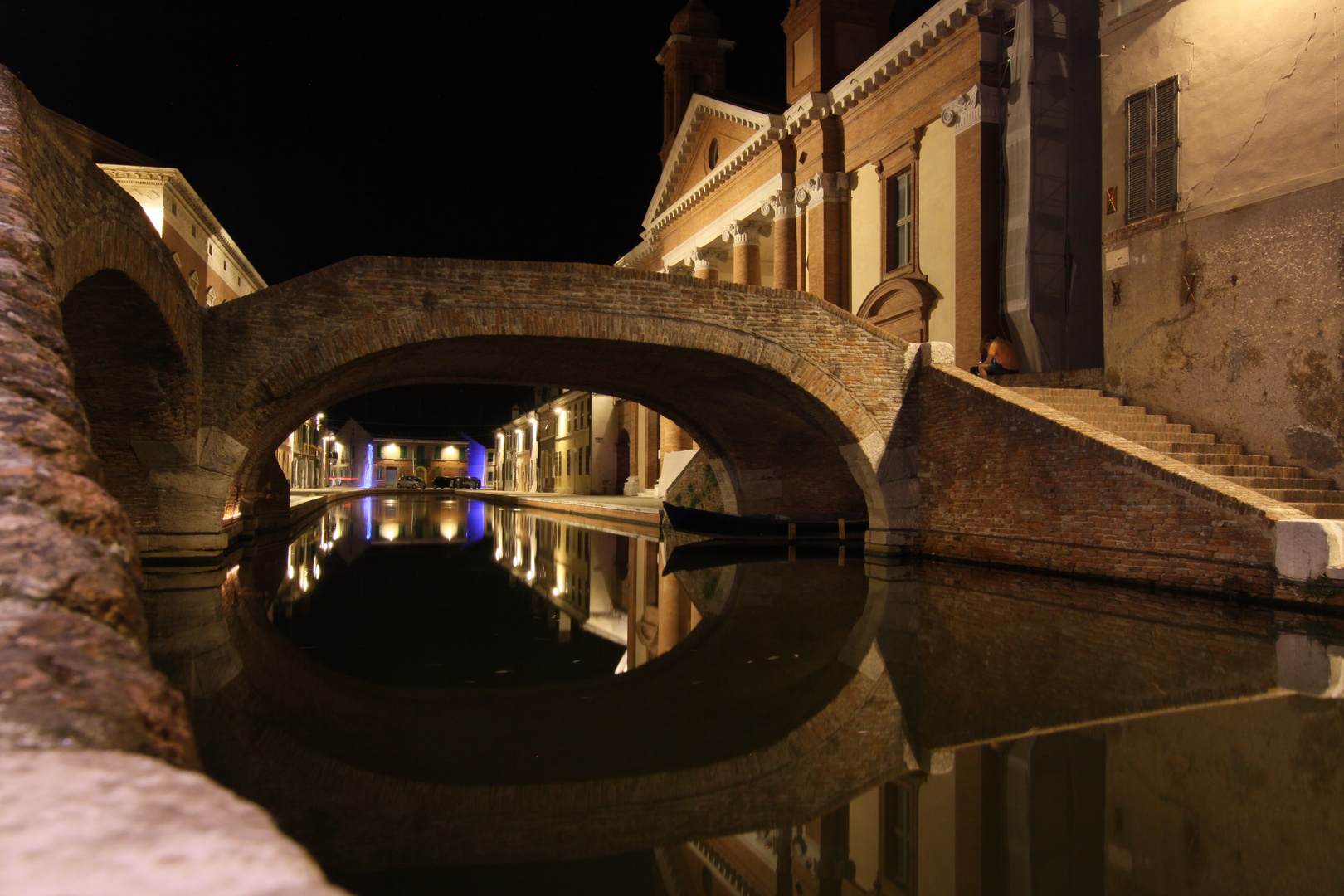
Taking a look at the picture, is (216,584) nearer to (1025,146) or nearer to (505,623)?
(505,623)

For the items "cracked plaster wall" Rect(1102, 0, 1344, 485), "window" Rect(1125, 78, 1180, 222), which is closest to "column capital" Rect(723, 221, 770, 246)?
"cracked plaster wall" Rect(1102, 0, 1344, 485)

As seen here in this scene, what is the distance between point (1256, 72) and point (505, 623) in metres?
10.3

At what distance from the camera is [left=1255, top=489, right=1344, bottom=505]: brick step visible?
898cm

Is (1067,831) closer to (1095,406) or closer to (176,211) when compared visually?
(1095,406)

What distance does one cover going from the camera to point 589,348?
11492 millimetres

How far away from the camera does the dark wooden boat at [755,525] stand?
1388 centimetres

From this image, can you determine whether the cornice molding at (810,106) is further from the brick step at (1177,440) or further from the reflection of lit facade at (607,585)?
the reflection of lit facade at (607,585)

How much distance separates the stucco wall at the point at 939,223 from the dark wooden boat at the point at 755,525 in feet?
13.2

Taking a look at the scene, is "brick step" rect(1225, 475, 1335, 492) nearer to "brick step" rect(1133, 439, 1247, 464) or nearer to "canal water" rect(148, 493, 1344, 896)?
"brick step" rect(1133, 439, 1247, 464)

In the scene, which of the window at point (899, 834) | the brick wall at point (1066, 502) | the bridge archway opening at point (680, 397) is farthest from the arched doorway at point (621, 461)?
the window at point (899, 834)

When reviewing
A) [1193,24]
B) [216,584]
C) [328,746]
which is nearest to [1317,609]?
[328,746]

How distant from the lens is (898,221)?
58.6 feet

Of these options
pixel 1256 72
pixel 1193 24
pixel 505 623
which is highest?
pixel 1193 24

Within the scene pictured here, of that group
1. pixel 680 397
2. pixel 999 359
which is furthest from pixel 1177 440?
pixel 680 397
